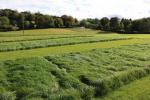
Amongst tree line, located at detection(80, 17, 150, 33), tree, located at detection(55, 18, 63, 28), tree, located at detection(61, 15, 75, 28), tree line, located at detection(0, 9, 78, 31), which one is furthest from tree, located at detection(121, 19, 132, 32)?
tree, located at detection(55, 18, 63, 28)

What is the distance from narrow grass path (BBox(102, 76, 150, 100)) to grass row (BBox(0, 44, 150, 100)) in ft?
1.69

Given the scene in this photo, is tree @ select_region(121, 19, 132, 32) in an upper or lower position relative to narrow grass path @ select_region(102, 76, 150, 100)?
upper

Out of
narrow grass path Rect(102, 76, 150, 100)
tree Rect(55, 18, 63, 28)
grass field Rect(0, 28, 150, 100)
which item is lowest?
narrow grass path Rect(102, 76, 150, 100)

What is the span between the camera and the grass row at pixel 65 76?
19.0 m

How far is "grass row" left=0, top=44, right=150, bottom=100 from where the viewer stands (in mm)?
19031

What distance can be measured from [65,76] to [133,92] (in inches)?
215

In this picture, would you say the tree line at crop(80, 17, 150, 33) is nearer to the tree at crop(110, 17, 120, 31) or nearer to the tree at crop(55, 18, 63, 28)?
the tree at crop(110, 17, 120, 31)

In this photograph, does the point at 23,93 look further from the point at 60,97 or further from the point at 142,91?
the point at 142,91

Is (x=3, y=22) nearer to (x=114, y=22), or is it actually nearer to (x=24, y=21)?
(x=24, y=21)

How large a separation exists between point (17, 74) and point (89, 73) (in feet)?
20.1

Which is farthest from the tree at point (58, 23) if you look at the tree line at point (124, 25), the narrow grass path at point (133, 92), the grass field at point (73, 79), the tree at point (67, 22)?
the narrow grass path at point (133, 92)

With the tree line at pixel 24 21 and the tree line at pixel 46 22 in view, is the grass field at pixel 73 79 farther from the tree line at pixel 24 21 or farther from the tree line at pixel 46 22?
the tree line at pixel 24 21

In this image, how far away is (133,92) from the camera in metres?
21.3

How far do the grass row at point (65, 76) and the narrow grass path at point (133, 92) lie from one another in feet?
1.69
